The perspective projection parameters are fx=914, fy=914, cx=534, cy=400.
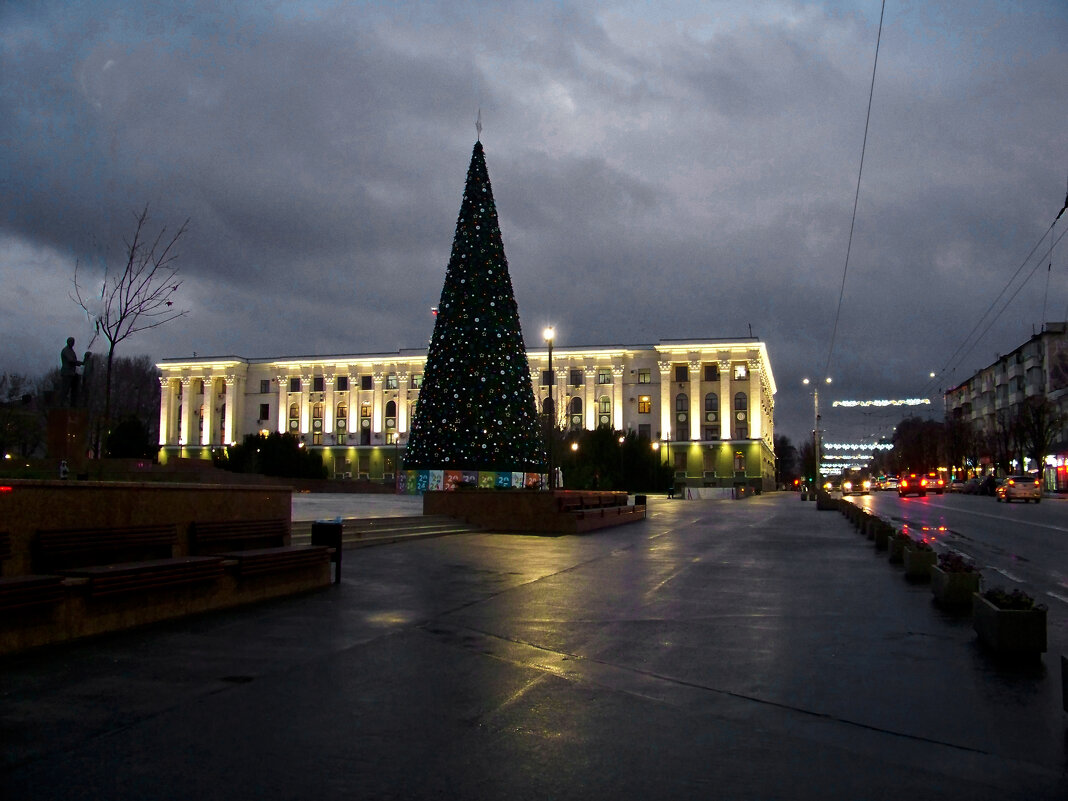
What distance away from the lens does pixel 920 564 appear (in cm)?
1353

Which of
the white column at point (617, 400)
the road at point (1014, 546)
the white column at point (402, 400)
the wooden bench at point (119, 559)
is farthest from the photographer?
the white column at point (402, 400)

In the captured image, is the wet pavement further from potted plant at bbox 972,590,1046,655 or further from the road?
the road

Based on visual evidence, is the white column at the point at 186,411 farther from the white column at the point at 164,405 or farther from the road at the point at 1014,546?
the road at the point at 1014,546

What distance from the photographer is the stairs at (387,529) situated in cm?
1775

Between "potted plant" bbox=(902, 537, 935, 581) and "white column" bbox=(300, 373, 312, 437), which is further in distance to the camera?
"white column" bbox=(300, 373, 312, 437)

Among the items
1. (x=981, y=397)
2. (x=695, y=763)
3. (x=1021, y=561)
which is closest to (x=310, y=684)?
(x=695, y=763)

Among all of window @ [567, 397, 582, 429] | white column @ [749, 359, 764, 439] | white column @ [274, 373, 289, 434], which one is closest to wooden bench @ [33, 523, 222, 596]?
window @ [567, 397, 582, 429]

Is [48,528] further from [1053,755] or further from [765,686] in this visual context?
[1053,755]

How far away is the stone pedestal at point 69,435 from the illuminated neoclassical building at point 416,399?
77557mm

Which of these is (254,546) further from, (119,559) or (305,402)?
(305,402)

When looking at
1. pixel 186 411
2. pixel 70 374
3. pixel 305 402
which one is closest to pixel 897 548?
pixel 70 374

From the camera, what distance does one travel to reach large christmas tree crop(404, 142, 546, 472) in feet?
120

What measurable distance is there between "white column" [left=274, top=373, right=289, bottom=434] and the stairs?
92.3 m

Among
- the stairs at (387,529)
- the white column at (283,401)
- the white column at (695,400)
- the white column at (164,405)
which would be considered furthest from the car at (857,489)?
the white column at (164,405)
